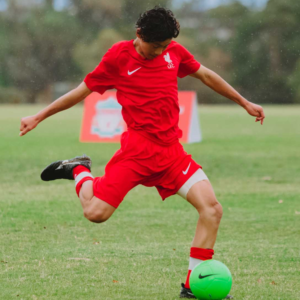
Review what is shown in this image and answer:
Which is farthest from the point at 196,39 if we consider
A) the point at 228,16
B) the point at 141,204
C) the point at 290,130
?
the point at 141,204

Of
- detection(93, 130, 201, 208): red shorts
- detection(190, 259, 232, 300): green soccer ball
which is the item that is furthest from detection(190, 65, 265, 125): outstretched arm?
detection(190, 259, 232, 300): green soccer ball

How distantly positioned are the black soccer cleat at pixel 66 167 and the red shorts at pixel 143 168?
729 mm

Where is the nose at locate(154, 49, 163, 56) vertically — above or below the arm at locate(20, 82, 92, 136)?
above

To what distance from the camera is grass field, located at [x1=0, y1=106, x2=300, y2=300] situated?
5.17 m

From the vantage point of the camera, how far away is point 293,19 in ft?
270

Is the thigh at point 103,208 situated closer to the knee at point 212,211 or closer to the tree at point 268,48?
the knee at point 212,211

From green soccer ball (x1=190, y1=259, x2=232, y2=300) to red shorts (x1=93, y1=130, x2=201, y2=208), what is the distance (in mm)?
709

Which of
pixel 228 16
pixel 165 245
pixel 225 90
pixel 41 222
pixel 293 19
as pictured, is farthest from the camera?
pixel 228 16

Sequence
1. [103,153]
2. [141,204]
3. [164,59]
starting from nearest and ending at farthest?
[164,59] < [141,204] < [103,153]

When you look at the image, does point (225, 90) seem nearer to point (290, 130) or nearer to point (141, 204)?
point (141, 204)

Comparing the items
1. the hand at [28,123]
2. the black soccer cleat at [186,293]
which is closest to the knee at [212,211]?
the black soccer cleat at [186,293]

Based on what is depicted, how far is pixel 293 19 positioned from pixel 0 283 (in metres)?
81.2

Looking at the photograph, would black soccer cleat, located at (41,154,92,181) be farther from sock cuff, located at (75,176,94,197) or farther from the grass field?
the grass field

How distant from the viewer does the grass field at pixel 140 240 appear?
5.17 meters
